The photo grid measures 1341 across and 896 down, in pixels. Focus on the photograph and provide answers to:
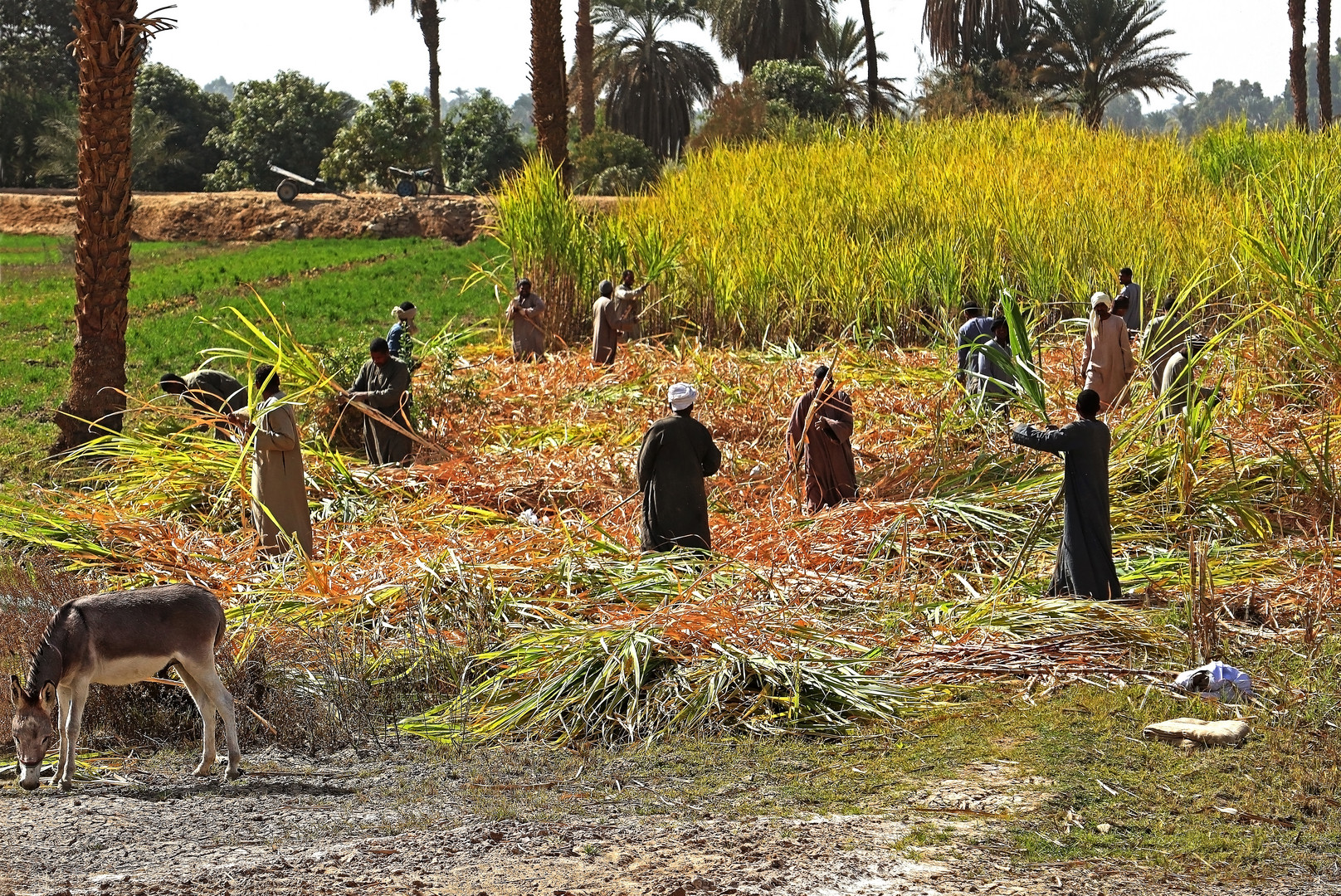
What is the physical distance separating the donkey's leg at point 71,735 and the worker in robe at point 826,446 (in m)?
5.63

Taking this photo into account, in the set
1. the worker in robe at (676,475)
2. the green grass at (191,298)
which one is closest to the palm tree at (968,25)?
the green grass at (191,298)

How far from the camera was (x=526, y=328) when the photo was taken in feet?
52.7

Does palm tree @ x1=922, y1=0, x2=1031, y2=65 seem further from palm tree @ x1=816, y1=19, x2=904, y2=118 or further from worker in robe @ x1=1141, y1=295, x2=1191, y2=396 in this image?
worker in robe @ x1=1141, y1=295, x2=1191, y2=396

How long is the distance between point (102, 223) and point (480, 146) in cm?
2373

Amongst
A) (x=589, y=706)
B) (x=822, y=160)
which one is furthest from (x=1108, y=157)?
(x=589, y=706)

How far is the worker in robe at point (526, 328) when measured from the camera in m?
15.9

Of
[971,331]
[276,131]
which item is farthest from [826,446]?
[276,131]

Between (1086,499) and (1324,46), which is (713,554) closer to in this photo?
(1086,499)

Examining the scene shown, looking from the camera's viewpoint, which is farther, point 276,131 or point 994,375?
point 276,131

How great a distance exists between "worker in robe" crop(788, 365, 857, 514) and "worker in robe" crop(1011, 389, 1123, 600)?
229 centimetres

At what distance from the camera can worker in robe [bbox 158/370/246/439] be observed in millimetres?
10438

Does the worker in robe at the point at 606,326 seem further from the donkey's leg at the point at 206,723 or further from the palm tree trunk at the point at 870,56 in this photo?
the palm tree trunk at the point at 870,56

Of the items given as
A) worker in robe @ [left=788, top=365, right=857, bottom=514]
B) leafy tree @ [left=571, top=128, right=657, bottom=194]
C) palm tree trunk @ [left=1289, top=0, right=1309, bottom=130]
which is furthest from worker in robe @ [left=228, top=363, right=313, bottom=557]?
palm tree trunk @ [left=1289, top=0, right=1309, bottom=130]

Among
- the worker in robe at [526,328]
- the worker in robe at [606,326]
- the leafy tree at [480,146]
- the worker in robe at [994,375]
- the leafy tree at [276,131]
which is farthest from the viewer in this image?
the leafy tree at [276,131]
